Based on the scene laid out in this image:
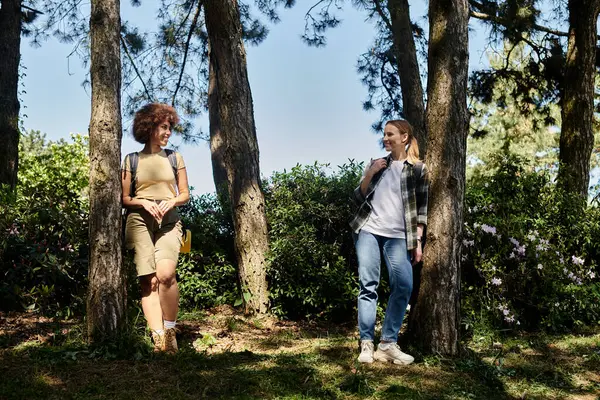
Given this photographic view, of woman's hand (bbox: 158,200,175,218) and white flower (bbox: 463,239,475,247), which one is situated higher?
woman's hand (bbox: 158,200,175,218)

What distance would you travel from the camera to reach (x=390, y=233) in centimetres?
462

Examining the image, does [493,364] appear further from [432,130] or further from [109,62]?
[109,62]

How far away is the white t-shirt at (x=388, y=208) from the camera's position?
4.62m

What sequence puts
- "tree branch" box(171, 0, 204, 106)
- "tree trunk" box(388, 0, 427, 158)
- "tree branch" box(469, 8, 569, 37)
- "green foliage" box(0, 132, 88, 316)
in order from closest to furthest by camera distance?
"green foliage" box(0, 132, 88, 316)
"tree trunk" box(388, 0, 427, 158)
"tree branch" box(469, 8, 569, 37)
"tree branch" box(171, 0, 204, 106)

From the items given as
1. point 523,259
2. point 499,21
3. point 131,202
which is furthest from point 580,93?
point 131,202

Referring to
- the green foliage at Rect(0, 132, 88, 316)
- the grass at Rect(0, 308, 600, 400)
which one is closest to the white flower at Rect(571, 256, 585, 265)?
the grass at Rect(0, 308, 600, 400)

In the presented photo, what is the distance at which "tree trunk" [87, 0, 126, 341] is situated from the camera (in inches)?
183

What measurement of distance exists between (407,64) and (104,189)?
6830 mm

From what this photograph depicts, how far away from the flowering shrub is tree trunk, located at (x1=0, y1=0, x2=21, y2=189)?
24.7 feet

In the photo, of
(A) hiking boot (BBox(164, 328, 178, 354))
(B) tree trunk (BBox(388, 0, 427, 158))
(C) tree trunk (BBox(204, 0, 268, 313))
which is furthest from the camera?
(B) tree trunk (BBox(388, 0, 427, 158))

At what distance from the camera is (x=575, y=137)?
8969mm

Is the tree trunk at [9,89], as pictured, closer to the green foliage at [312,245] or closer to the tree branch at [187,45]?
the tree branch at [187,45]

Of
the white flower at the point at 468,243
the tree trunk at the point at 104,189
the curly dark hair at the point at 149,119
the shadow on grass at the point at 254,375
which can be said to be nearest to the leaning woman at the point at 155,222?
the curly dark hair at the point at 149,119

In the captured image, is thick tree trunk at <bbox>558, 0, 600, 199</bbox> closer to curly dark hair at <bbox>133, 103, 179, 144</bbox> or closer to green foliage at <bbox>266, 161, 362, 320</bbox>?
green foliage at <bbox>266, 161, 362, 320</bbox>
